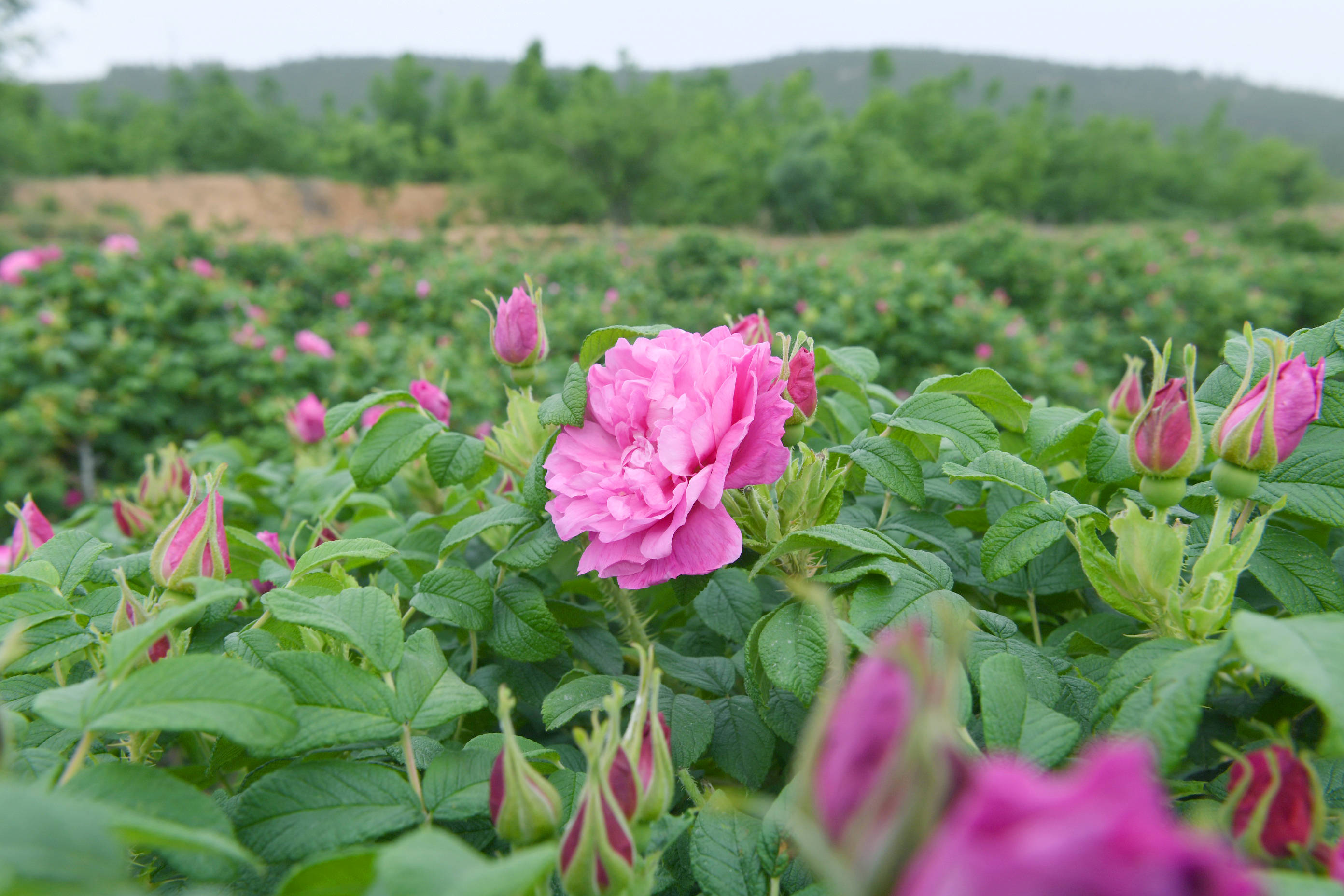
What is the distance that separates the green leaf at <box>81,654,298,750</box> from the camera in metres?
0.41

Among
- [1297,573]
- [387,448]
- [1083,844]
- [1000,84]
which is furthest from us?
[1000,84]

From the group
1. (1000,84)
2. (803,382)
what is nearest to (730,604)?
(803,382)

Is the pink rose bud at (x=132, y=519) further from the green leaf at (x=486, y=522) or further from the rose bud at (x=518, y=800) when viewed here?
the rose bud at (x=518, y=800)

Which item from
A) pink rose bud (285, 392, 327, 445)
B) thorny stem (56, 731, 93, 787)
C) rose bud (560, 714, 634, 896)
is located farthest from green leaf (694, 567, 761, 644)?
pink rose bud (285, 392, 327, 445)

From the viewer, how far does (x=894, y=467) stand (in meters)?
0.66

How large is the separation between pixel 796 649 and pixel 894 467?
20 cm

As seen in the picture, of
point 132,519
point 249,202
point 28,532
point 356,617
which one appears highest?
point 356,617

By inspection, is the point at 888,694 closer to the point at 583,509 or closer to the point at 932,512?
the point at 583,509

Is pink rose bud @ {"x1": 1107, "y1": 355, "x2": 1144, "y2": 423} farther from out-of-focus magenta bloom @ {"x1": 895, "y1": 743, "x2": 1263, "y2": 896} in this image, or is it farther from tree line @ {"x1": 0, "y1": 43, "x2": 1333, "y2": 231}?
tree line @ {"x1": 0, "y1": 43, "x2": 1333, "y2": 231}

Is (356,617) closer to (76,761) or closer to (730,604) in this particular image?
(76,761)

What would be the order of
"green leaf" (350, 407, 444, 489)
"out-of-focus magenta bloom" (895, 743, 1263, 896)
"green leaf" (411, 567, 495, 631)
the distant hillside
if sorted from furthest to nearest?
the distant hillside, "green leaf" (350, 407, 444, 489), "green leaf" (411, 567, 495, 631), "out-of-focus magenta bloom" (895, 743, 1263, 896)

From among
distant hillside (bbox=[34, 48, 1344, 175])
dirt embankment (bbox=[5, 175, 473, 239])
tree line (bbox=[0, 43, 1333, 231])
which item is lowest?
dirt embankment (bbox=[5, 175, 473, 239])

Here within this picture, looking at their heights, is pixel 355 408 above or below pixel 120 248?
above

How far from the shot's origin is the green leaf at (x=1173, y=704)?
38 cm
